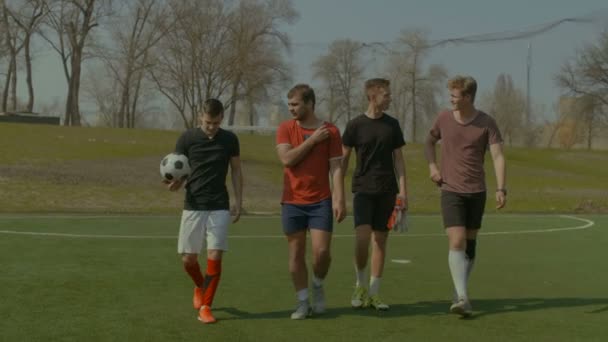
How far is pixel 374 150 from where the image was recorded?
7500mm

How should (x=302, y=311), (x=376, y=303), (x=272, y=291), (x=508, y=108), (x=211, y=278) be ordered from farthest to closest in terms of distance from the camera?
(x=508, y=108) → (x=272, y=291) → (x=376, y=303) → (x=211, y=278) → (x=302, y=311)

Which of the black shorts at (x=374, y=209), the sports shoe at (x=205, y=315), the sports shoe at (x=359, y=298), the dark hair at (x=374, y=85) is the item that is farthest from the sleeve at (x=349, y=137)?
the sports shoe at (x=205, y=315)

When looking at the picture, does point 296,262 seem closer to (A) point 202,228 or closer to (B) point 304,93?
(A) point 202,228

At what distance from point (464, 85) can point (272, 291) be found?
115 inches

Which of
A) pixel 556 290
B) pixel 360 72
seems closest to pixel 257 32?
pixel 360 72

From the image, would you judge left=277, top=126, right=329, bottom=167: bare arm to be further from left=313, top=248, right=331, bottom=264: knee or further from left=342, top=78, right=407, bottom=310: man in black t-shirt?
left=313, top=248, right=331, bottom=264: knee

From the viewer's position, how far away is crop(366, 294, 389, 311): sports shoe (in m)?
7.38

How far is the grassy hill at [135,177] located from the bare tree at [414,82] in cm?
1228

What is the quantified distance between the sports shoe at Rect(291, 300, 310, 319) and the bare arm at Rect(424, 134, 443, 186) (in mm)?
1705

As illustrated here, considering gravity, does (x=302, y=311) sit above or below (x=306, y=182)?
below

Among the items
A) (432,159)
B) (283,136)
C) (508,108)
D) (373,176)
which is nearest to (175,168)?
(283,136)

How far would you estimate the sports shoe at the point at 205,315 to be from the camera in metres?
6.71

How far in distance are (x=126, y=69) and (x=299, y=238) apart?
5335 centimetres

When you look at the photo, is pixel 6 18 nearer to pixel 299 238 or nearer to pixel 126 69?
pixel 126 69
